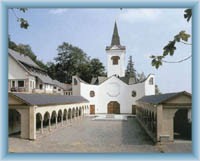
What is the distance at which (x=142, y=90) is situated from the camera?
98.9ft

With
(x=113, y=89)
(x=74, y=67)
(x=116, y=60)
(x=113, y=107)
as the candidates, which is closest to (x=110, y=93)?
(x=113, y=89)

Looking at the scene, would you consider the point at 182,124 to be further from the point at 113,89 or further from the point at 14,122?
the point at 113,89

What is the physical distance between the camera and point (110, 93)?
3197cm

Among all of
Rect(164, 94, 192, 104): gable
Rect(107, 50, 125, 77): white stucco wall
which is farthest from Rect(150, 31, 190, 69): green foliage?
Rect(107, 50, 125, 77): white stucco wall

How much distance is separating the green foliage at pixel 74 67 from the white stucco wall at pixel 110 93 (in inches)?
381

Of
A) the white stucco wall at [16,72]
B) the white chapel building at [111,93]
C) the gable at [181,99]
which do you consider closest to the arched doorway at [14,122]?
the white stucco wall at [16,72]

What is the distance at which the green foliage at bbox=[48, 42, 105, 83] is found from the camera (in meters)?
40.6

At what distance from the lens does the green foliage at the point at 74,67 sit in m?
40.6

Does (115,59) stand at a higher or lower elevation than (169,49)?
higher

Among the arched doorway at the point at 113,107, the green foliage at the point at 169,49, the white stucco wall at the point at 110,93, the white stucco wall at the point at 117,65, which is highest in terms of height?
the white stucco wall at the point at 117,65

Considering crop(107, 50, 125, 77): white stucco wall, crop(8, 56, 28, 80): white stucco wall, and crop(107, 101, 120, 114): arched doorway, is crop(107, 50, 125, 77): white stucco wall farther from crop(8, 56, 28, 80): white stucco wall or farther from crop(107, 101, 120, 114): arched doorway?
crop(8, 56, 28, 80): white stucco wall

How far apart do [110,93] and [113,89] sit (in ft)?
2.19

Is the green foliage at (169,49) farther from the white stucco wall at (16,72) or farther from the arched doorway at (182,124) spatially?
the white stucco wall at (16,72)
